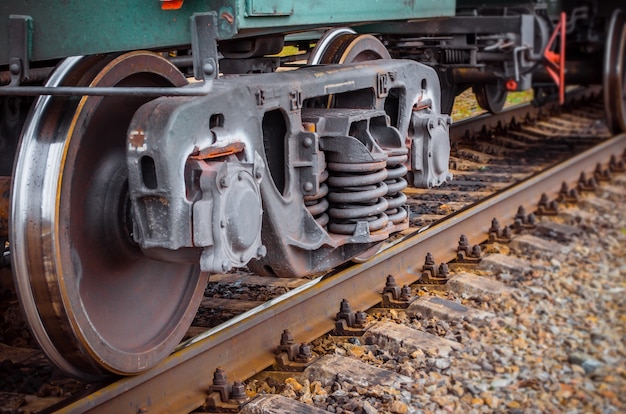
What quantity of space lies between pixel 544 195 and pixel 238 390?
4.57m

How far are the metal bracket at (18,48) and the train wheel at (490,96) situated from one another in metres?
6.56

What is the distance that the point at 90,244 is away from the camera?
151 inches

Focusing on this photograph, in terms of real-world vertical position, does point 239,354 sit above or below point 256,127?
below

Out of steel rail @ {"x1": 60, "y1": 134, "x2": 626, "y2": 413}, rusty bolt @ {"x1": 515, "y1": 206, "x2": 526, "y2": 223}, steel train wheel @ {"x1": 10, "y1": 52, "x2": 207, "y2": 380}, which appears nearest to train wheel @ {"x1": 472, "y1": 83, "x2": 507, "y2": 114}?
rusty bolt @ {"x1": 515, "y1": 206, "x2": 526, "y2": 223}

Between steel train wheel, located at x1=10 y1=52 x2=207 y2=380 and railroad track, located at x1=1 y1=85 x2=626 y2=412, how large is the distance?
0.14 metres

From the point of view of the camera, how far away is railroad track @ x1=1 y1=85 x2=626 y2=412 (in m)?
4.03

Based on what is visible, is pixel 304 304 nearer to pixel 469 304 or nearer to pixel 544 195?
pixel 469 304

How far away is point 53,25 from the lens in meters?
3.58

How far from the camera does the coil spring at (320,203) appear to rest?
4.41m

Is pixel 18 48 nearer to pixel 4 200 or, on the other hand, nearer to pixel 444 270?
pixel 4 200

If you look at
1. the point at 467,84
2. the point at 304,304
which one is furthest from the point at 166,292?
the point at 467,84

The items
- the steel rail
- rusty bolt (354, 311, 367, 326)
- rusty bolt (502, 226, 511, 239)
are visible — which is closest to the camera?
the steel rail

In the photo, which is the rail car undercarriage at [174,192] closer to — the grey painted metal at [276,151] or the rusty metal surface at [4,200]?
the grey painted metal at [276,151]

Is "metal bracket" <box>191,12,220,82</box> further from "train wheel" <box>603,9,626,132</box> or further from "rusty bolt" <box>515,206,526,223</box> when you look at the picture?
"train wheel" <box>603,9,626,132</box>
